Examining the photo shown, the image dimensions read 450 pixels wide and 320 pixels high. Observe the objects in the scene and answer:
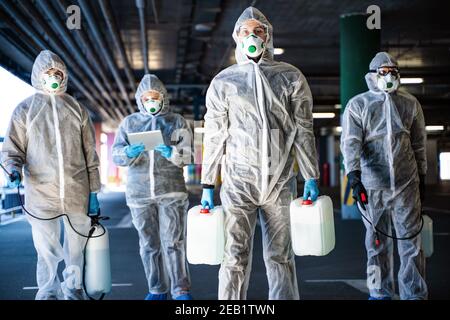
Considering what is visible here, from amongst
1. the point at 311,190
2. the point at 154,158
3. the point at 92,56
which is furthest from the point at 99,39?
the point at 311,190

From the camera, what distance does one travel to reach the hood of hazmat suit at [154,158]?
3.06 meters

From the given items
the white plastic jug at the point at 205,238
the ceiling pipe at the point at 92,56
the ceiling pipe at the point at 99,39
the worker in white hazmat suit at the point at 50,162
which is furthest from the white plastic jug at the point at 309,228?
the ceiling pipe at the point at 99,39

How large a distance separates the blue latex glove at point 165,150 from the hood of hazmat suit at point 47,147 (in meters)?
0.44

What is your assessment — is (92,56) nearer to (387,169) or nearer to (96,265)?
(96,265)

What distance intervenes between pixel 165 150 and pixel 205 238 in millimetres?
811

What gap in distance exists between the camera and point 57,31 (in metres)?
4.95

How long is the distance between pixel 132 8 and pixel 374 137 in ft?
14.4

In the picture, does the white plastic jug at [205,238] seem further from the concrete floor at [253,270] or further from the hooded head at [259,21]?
the concrete floor at [253,270]

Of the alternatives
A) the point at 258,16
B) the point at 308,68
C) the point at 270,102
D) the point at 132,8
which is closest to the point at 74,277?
the point at 270,102

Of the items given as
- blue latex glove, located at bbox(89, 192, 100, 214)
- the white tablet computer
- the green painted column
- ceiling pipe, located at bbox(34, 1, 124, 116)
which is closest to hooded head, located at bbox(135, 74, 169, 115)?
the white tablet computer

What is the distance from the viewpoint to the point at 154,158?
121 inches

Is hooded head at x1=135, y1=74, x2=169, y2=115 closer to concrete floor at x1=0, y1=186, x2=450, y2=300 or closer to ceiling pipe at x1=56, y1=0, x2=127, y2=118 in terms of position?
concrete floor at x1=0, y1=186, x2=450, y2=300

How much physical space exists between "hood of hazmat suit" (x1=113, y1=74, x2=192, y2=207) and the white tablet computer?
0.34 feet
